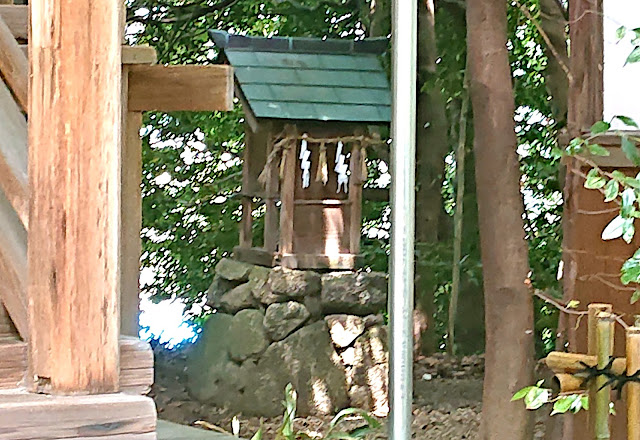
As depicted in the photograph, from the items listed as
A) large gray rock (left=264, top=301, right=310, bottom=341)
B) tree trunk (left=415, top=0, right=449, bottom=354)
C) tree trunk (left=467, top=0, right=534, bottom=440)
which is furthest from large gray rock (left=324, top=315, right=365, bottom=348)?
tree trunk (left=467, top=0, right=534, bottom=440)

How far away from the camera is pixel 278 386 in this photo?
552 centimetres

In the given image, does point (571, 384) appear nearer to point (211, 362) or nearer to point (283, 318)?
point (283, 318)

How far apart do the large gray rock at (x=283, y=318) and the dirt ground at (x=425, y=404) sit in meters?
0.46

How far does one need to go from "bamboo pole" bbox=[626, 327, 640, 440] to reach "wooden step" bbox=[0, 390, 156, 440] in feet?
2.84

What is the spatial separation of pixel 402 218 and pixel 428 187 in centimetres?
554

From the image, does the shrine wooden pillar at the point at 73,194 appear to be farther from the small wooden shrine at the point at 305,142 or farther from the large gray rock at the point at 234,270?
the large gray rock at the point at 234,270

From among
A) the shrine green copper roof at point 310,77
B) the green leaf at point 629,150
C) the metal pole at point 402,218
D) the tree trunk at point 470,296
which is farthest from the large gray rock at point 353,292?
the metal pole at point 402,218

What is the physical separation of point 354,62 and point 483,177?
6.50 ft

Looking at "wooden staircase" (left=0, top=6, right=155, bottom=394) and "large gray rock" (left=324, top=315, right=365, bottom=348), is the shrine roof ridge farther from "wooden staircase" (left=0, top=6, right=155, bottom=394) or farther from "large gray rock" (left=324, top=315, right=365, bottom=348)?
"wooden staircase" (left=0, top=6, right=155, bottom=394)

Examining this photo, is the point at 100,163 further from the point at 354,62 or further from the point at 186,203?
the point at 186,203

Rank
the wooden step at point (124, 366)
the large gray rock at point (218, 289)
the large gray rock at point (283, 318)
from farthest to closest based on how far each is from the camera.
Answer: the large gray rock at point (218, 289), the large gray rock at point (283, 318), the wooden step at point (124, 366)

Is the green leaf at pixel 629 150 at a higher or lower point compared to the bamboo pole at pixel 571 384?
higher

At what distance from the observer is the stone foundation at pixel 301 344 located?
5.53 meters

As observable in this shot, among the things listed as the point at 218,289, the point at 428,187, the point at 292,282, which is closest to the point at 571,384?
the point at 292,282
